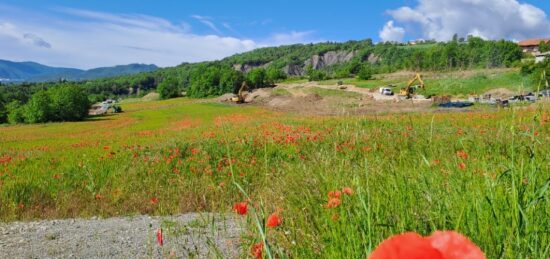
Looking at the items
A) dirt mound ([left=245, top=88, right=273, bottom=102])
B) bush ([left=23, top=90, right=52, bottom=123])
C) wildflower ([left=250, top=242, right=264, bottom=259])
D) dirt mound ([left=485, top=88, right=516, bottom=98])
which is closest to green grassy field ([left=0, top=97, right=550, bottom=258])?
wildflower ([left=250, top=242, right=264, bottom=259])

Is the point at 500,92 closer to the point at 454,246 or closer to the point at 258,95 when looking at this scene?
the point at 258,95

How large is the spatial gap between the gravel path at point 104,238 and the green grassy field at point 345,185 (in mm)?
630

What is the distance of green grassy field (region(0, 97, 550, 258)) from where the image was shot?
1915 mm

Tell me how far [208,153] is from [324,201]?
442 inches

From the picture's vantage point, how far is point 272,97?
7031 centimetres

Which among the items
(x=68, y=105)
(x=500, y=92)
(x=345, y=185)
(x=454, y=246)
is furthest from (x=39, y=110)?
(x=454, y=246)

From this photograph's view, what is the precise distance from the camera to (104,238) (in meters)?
6.75

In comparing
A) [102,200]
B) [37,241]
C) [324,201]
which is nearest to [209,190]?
[102,200]

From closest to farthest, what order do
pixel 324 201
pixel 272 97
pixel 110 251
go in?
pixel 324 201
pixel 110 251
pixel 272 97

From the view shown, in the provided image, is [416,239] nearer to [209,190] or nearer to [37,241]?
[37,241]

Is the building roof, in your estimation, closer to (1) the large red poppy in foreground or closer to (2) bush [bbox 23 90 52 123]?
(2) bush [bbox 23 90 52 123]

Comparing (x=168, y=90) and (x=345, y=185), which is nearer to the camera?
(x=345, y=185)

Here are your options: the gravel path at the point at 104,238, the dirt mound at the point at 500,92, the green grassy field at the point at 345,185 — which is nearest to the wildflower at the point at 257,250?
the green grassy field at the point at 345,185

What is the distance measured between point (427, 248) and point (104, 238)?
6.98 metres
